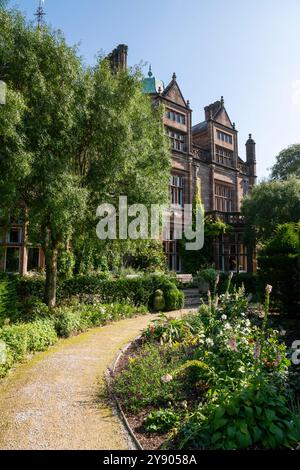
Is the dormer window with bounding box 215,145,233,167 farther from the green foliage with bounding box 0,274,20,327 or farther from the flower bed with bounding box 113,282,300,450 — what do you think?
the flower bed with bounding box 113,282,300,450

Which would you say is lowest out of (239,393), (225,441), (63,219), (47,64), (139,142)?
(225,441)

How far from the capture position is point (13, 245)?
14.1 m

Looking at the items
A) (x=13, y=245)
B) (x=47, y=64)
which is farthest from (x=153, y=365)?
(x=13, y=245)

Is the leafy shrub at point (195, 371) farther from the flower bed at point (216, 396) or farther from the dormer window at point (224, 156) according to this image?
the dormer window at point (224, 156)

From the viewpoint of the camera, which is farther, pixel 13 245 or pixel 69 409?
pixel 13 245

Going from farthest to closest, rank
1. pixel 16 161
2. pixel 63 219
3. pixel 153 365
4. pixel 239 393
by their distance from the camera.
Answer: pixel 63 219 → pixel 16 161 → pixel 153 365 → pixel 239 393

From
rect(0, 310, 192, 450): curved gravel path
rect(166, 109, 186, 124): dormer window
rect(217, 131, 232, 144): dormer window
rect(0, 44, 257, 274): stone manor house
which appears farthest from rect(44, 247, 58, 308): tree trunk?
rect(217, 131, 232, 144): dormer window

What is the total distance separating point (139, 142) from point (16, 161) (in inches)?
173

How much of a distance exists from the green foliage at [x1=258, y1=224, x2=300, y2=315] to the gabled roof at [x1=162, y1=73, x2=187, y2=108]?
54.6 ft

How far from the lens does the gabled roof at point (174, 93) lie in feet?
76.7

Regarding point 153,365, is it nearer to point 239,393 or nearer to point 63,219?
point 239,393

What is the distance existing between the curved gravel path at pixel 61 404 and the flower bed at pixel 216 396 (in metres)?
0.41

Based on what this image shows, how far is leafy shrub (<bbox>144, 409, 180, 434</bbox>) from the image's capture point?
4148mm

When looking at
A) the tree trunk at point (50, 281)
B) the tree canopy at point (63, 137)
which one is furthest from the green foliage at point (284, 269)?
the tree trunk at point (50, 281)
